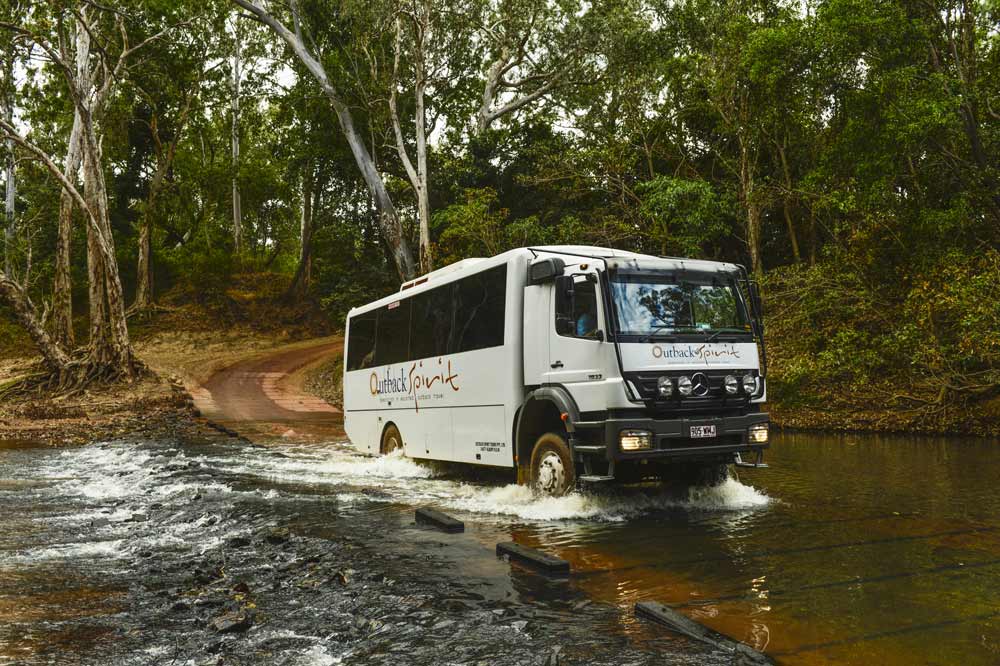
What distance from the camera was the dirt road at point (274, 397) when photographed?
23359 millimetres

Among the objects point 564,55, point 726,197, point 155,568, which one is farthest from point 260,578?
point 564,55

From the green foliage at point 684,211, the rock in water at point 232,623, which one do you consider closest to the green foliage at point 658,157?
the green foliage at point 684,211

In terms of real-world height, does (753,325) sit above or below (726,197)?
below

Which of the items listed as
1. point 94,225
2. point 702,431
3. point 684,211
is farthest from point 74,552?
point 94,225

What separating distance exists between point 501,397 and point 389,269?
29024 mm

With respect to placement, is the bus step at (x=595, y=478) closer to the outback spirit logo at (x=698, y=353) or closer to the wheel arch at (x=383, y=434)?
the outback spirit logo at (x=698, y=353)

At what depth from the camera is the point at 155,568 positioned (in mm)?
7137

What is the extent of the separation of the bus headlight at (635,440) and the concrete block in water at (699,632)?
330cm

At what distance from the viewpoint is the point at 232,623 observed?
521cm

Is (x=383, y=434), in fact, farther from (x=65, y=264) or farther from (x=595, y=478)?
(x=65, y=264)

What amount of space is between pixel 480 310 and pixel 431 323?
1807 mm

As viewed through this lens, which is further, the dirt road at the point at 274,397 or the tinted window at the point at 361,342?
the dirt road at the point at 274,397

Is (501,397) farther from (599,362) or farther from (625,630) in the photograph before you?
(625,630)

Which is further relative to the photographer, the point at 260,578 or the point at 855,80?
the point at 855,80
